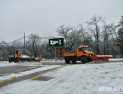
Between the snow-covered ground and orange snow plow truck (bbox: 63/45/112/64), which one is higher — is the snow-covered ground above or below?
below

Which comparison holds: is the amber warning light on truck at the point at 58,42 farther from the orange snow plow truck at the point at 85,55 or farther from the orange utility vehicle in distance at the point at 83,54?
the orange snow plow truck at the point at 85,55

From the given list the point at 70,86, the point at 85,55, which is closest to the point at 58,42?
the point at 85,55

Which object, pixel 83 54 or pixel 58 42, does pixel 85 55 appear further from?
pixel 58 42

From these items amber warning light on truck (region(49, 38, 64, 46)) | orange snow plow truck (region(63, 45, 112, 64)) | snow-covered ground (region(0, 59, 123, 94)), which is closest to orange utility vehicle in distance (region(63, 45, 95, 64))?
orange snow plow truck (region(63, 45, 112, 64))

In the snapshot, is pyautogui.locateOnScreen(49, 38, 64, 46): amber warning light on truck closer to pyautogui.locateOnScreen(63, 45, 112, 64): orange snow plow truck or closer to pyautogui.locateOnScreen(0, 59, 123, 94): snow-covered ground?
pyautogui.locateOnScreen(63, 45, 112, 64): orange snow plow truck

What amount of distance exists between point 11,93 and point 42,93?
891 millimetres

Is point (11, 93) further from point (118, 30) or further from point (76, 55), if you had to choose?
point (118, 30)

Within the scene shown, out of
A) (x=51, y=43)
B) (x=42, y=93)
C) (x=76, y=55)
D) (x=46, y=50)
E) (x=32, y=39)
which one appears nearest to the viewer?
(x=42, y=93)

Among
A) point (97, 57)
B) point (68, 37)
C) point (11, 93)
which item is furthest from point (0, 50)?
point (11, 93)

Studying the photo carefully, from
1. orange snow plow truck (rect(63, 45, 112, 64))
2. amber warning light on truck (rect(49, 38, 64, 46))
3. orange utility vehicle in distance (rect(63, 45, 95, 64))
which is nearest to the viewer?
orange snow plow truck (rect(63, 45, 112, 64))

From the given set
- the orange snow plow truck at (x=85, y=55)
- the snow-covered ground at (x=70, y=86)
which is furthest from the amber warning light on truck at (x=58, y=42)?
the snow-covered ground at (x=70, y=86)

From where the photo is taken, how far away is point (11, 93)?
3594mm

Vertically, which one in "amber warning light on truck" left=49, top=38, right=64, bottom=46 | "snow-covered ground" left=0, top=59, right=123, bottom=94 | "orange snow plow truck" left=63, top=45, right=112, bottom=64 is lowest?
"snow-covered ground" left=0, top=59, right=123, bottom=94

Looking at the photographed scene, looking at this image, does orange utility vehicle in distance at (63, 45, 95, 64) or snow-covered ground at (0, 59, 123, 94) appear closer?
snow-covered ground at (0, 59, 123, 94)
